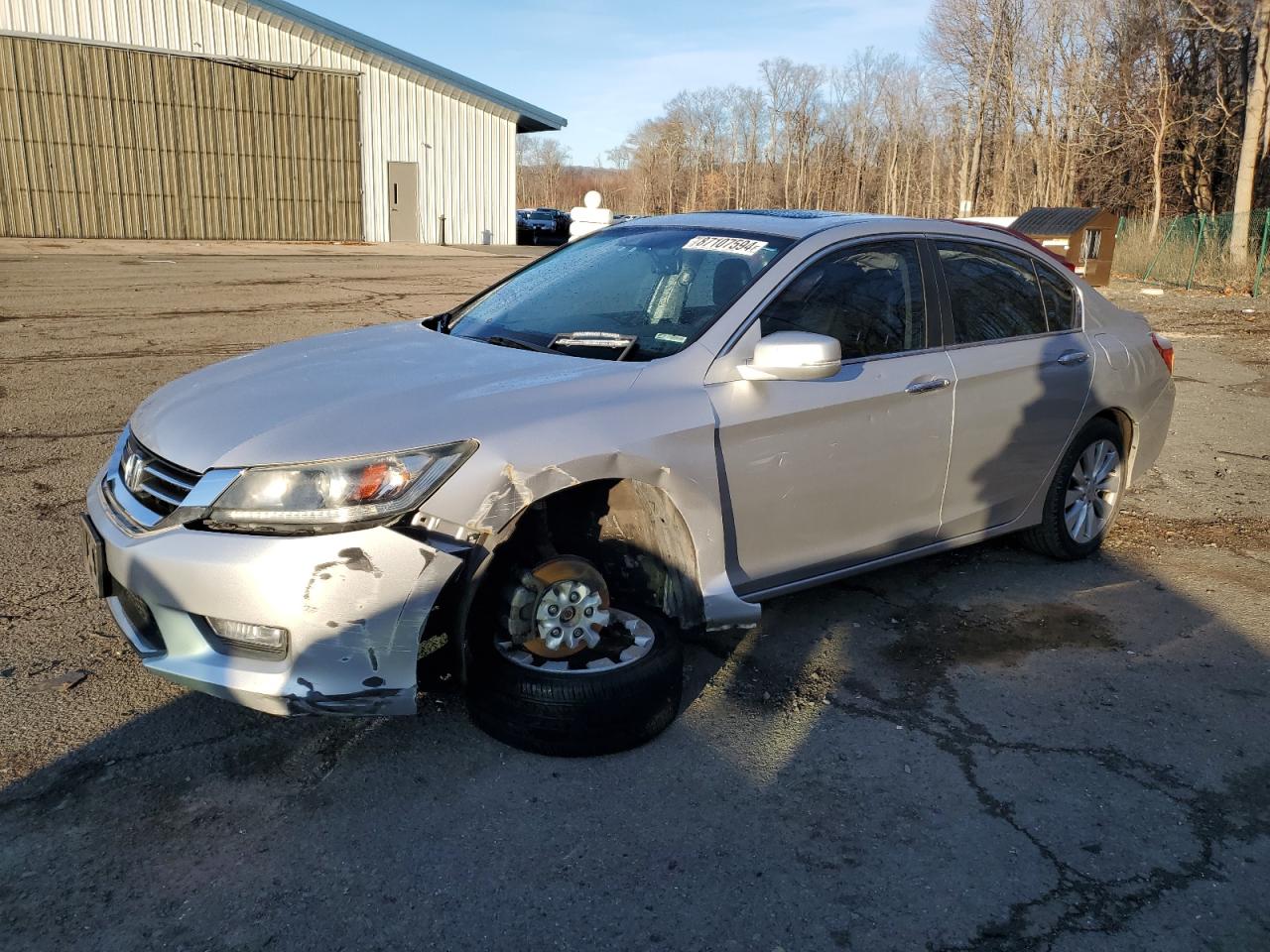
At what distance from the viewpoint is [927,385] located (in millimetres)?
4109

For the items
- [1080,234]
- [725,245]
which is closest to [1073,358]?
[725,245]

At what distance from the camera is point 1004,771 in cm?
329

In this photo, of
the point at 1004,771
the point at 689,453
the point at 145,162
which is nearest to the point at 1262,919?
the point at 1004,771

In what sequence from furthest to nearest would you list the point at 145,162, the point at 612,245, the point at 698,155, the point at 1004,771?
the point at 698,155 → the point at 145,162 → the point at 612,245 → the point at 1004,771

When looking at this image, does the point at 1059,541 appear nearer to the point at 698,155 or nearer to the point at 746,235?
the point at 746,235

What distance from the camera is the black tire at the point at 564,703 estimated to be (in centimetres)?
316

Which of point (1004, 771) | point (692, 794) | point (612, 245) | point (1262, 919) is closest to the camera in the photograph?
point (1262, 919)

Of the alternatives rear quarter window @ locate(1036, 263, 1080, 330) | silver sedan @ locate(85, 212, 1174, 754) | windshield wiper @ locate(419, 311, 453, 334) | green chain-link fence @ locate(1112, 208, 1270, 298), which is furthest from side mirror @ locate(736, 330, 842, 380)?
green chain-link fence @ locate(1112, 208, 1270, 298)

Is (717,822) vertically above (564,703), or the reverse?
(564,703)

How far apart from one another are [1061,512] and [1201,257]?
25.3 m

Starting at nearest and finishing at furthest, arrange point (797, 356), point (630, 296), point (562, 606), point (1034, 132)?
1. point (562, 606)
2. point (797, 356)
3. point (630, 296)
4. point (1034, 132)

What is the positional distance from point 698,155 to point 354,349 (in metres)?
88.6

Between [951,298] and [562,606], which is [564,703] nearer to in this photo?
[562,606]

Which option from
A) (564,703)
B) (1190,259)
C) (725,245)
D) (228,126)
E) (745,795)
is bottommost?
(745,795)
